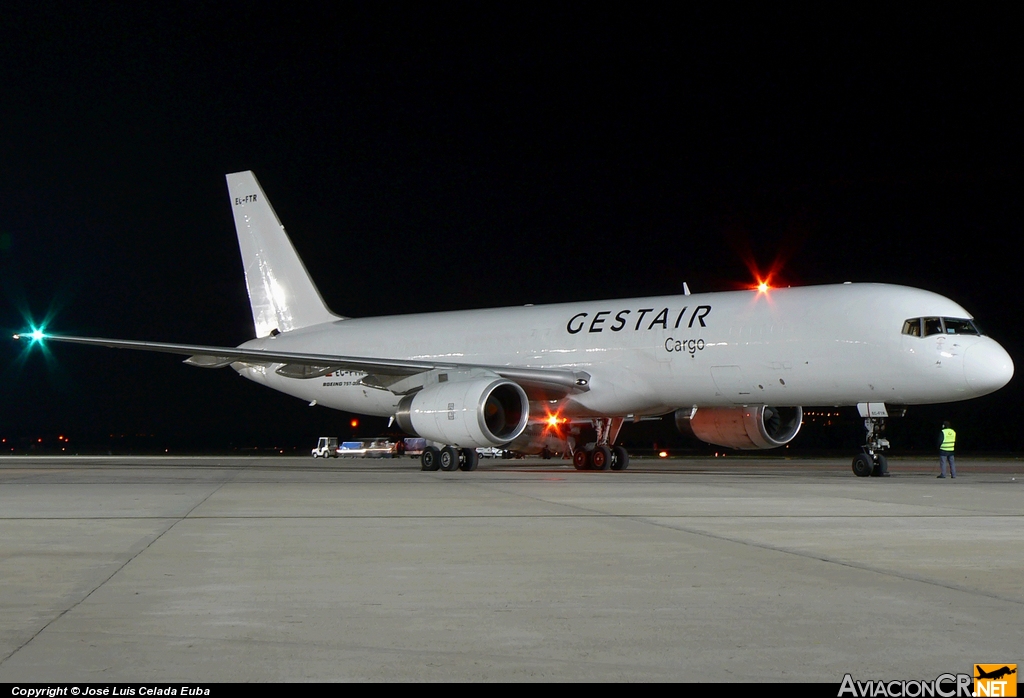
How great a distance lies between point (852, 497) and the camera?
47.4ft

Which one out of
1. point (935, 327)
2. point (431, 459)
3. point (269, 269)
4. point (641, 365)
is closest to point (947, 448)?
point (935, 327)

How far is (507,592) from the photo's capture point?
6410 mm

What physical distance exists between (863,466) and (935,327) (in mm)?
2893

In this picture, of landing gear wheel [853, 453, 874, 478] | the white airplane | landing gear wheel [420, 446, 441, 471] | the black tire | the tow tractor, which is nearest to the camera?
the white airplane

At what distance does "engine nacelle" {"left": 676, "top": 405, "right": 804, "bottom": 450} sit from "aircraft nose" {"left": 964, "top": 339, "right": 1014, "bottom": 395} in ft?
17.1

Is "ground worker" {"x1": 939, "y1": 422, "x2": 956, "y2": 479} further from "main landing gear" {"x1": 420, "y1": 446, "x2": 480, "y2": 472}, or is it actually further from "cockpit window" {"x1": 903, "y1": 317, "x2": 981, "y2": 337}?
"main landing gear" {"x1": 420, "y1": 446, "x2": 480, "y2": 472}

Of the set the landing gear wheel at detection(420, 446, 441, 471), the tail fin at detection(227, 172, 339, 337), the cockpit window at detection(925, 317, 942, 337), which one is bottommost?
the landing gear wheel at detection(420, 446, 441, 471)

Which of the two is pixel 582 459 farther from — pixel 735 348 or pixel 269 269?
pixel 269 269

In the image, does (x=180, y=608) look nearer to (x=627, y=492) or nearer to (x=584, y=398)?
(x=627, y=492)

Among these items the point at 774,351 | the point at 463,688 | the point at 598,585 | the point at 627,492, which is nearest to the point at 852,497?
the point at 627,492

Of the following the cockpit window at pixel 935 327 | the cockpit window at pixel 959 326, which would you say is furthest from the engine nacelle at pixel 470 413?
the cockpit window at pixel 959 326

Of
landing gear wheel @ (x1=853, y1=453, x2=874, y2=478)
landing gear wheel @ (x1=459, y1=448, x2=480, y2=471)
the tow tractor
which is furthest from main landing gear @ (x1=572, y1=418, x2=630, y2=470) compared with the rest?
the tow tractor

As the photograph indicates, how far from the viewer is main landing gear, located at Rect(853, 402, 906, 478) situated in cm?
2073

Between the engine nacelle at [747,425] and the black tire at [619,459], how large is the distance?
1682 mm
